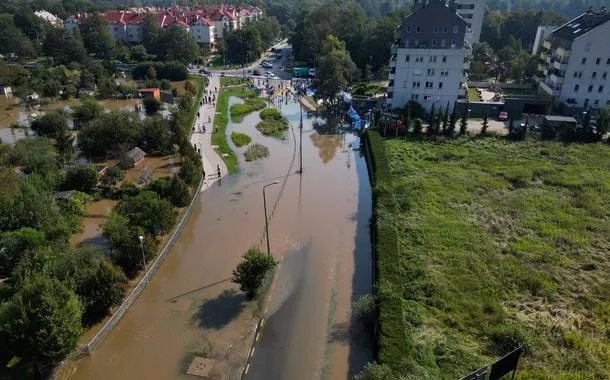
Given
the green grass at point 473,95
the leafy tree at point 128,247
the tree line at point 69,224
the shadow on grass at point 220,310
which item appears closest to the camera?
the tree line at point 69,224

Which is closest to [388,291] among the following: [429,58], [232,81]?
[429,58]

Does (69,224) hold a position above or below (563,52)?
below

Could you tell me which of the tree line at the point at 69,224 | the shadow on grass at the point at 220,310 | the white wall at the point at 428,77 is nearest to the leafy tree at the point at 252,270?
the shadow on grass at the point at 220,310

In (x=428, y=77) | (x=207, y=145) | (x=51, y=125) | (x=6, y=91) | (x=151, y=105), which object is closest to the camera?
(x=207, y=145)

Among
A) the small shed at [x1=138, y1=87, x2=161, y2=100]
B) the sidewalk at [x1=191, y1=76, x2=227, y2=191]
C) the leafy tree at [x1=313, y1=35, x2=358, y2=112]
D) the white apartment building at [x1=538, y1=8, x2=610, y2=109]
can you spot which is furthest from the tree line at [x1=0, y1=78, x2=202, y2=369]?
the white apartment building at [x1=538, y1=8, x2=610, y2=109]

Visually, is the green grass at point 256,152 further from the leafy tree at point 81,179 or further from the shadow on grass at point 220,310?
the shadow on grass at point 220,310

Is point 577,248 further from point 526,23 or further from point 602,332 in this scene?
point 526,23

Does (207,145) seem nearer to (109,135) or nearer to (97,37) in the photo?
(109,135)
